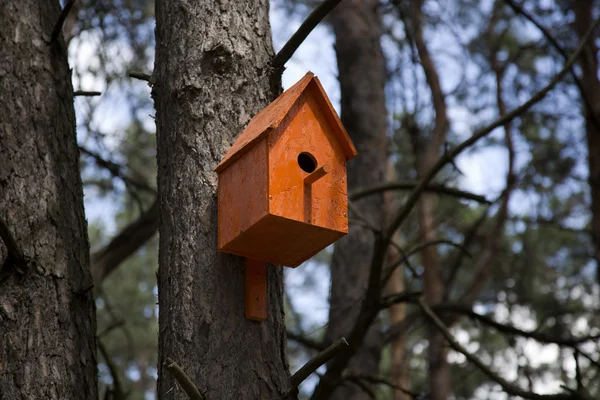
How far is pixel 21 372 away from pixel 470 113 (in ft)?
27.0

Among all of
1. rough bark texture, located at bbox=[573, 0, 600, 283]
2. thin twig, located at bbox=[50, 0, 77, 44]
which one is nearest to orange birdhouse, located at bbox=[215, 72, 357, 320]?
thin twig, located at bbox=[50, 0, 77, 44]

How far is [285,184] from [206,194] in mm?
274

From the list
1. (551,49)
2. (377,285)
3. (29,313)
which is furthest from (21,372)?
(551,49)

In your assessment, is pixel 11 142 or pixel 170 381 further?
pixel 11 142

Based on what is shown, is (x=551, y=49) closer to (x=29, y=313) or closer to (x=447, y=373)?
(x=447, y=373)

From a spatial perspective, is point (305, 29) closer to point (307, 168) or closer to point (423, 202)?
point (307, 168)

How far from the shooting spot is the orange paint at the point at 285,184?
2375mm

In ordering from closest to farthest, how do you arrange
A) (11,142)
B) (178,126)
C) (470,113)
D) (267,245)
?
1. (267,245)
2. (178,126)
3. (11,142)
4. (470,113)

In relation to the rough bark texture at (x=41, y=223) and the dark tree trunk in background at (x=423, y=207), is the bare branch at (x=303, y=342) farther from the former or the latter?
the rough bark texture at (x=41, y=223)

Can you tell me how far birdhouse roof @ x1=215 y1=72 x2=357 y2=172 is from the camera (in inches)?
94.5

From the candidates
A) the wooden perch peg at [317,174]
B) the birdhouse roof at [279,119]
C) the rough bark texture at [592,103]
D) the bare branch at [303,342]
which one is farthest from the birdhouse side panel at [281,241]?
the rough bark texture at [592,103]

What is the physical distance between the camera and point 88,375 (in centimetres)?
272

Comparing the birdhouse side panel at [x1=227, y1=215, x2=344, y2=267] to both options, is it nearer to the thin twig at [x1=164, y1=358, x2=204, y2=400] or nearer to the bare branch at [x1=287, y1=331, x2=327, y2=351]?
the thin twig at [x1=164, y1=358, x2=204, y2=400]

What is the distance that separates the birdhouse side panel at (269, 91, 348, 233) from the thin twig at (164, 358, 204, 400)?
0.55 metres
